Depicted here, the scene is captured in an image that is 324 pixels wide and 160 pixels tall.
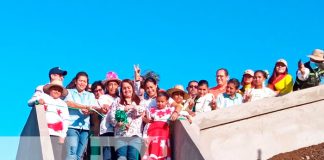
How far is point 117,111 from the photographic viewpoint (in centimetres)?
948

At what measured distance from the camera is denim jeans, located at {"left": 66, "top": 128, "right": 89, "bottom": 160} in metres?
9.48

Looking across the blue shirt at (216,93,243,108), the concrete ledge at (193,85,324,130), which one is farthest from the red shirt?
the concrete ledge at (193,85,324,130)

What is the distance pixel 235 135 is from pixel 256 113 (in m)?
0.52

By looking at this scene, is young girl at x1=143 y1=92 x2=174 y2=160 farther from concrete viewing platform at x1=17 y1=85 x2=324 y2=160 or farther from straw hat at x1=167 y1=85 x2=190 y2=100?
straw hat at x1=167 y1=85 x2=190 y2=100

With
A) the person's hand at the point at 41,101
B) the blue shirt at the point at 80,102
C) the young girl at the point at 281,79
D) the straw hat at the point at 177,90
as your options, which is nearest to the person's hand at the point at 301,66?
the young girl at the point at 281,79

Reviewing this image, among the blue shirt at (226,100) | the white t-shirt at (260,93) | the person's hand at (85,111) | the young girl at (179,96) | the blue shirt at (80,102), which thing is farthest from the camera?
the white t-shirt at (260,93)

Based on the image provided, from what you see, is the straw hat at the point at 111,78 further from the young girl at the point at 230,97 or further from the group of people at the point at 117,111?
the young girl at the point at 230,97

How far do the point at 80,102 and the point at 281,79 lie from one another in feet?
12.5

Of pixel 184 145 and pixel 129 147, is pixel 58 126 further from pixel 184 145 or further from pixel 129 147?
pixel 184 145

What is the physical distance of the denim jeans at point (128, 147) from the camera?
9344 mm

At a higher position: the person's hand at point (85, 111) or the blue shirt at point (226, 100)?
the blue shirt at point (226, 100)

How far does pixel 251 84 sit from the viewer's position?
12.3m

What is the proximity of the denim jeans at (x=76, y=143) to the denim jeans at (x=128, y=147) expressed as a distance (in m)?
0.52

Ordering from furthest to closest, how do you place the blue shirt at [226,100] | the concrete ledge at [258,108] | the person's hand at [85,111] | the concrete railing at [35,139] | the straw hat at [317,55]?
the straw hat at [317,55], the blue shirt at [226,100], the concrete ledge at [258,108], the person's hand at [85,111], the concrete railing at [35,139]
